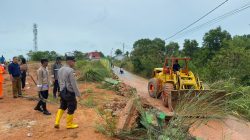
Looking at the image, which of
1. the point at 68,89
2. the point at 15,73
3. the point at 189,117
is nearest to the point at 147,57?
the point at 15,73

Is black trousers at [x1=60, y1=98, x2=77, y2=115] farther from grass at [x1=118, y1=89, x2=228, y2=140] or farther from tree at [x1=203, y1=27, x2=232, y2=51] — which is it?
tree at [x1=203, y1=27, x2=232, y2=51]

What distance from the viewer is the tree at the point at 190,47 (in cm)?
4900

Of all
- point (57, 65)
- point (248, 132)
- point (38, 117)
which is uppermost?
point (57, 65)

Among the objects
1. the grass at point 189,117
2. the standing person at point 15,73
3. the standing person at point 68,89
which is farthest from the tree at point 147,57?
the grass at point 189,117

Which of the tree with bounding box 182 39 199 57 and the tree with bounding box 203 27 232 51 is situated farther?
the tree with bounding box 182 39 199 57

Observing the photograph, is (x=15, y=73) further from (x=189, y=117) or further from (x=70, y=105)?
(x=189, y=117)

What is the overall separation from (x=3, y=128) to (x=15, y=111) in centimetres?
218

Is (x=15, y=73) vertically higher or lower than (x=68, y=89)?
higher

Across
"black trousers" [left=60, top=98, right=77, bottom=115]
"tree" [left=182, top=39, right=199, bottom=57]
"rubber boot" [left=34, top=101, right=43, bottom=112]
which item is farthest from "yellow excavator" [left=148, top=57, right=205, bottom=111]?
"tree" [left=182, top=39, right=199, bottom=57]

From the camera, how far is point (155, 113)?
8047mm

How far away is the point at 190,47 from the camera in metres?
49.5

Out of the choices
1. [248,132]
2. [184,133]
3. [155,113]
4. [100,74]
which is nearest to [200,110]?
[184,133]

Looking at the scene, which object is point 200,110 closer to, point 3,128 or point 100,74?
point 3,128

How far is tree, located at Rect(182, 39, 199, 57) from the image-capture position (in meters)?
49.0
